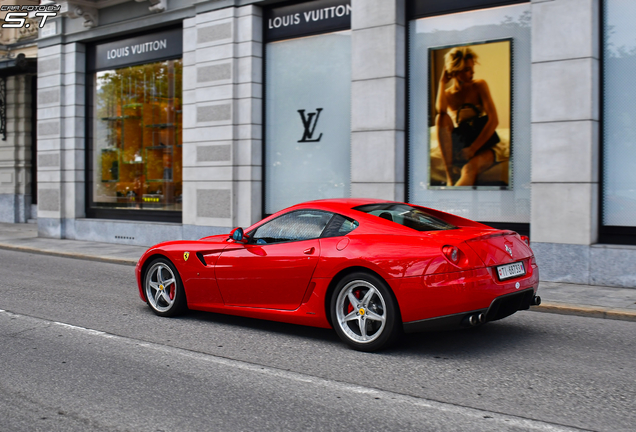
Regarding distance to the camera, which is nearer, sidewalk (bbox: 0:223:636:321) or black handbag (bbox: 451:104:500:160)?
sidewalk (bbox: 0:223:636:321)

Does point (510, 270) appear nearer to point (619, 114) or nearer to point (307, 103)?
point (619, 114)

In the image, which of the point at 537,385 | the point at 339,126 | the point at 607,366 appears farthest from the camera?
the point at 339,126

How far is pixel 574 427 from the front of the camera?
392cm

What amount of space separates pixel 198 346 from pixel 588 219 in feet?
20.8

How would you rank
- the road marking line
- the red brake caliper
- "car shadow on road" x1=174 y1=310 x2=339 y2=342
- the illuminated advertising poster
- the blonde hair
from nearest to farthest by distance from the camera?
the road marking line, the red brake caliper, "car shadow on road" x1=174 y1=310 x2=339 y2=342, the illuminated advertising poster, the blonde hair

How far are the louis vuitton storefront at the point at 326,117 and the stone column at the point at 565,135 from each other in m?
0.02

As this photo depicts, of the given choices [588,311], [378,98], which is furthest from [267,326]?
[378,98]

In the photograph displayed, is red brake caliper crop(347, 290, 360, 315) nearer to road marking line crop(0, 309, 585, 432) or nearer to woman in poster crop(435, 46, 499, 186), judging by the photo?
road marking line crop(0, 309, 585, 432)

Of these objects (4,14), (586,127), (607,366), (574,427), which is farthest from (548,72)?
(4,14)

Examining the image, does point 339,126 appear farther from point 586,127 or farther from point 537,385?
point 537,385

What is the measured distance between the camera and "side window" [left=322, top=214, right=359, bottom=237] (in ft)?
19.7

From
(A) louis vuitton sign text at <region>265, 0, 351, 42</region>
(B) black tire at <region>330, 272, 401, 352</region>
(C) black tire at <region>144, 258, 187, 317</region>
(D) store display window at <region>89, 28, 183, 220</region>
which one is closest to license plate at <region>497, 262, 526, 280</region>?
(B) black tire at <region>330, 272, 401, 352</region>

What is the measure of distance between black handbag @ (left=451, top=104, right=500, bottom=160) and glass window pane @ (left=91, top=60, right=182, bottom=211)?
7.24 metres

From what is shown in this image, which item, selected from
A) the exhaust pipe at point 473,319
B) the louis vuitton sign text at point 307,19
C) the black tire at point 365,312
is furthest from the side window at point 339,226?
the louis vuitton sign text at point 307,19
